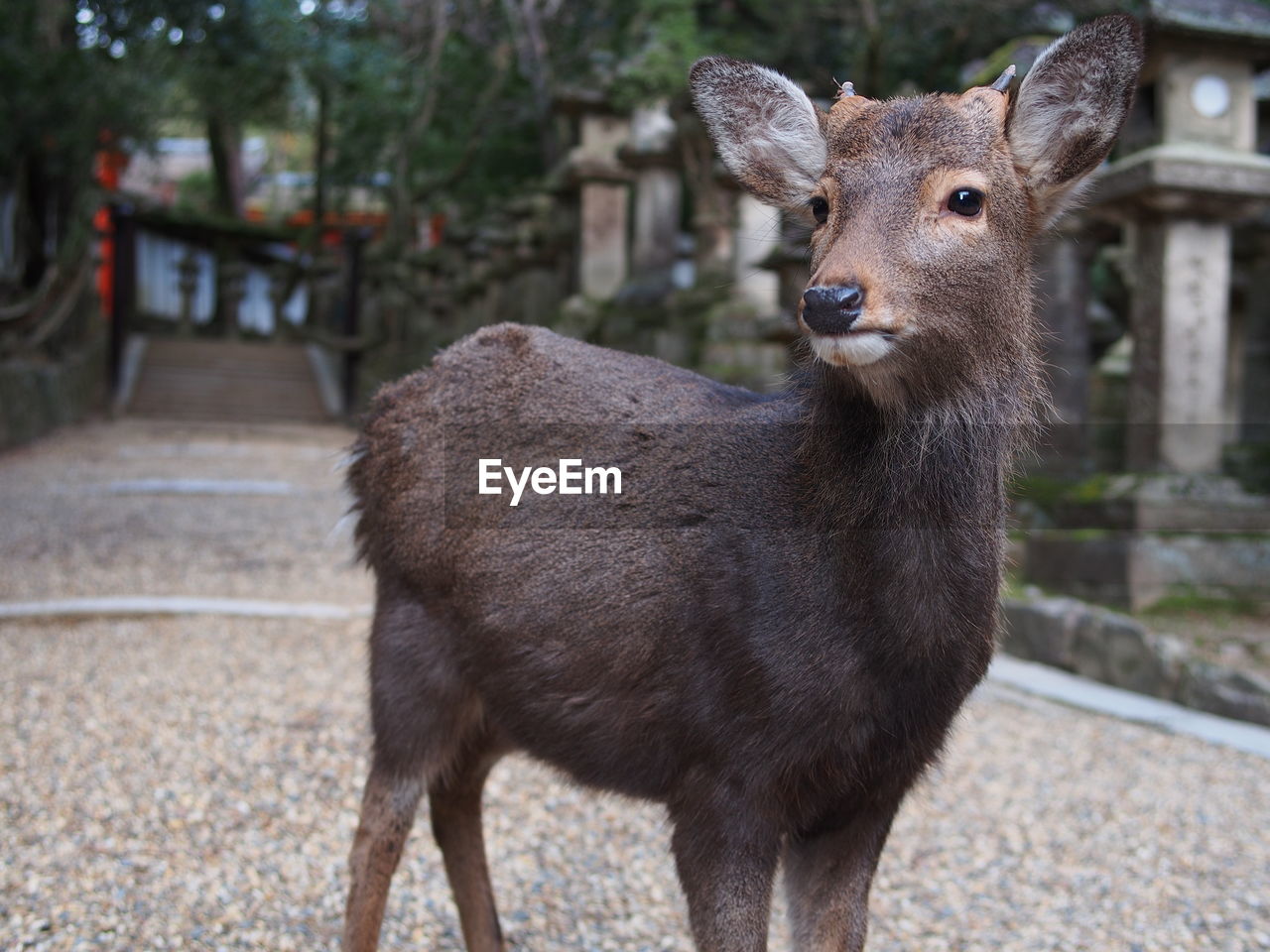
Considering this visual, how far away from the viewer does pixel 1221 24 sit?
22.0ft

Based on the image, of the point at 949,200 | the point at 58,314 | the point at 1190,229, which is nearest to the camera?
the point at 949,200

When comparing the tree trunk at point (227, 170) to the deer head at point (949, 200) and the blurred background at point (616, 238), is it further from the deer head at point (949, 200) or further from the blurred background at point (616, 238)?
the deer head at point (949, 200)

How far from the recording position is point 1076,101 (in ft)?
7.20

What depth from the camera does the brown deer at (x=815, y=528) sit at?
2090 millimetres

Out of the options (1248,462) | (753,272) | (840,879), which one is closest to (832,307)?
(840,879)

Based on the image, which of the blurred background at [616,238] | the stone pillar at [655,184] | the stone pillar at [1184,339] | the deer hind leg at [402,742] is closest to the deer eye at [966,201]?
the blurred background at [616,238]

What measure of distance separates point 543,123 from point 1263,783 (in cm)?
1306

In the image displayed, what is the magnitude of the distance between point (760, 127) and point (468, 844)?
187 cm

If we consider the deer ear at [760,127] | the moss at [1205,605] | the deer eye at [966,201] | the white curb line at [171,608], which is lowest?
the moss at [1205,605]

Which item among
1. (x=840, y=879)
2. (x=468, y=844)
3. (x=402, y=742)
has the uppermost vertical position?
(x=402, y=742)

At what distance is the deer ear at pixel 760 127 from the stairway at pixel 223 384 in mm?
17238

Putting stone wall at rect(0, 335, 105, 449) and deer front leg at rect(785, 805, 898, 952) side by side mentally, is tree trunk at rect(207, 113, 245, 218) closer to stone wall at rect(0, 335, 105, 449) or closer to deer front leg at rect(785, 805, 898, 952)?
stone wall at rect(0, 335, 105, 449)

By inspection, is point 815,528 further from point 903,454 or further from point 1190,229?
point 1190,229

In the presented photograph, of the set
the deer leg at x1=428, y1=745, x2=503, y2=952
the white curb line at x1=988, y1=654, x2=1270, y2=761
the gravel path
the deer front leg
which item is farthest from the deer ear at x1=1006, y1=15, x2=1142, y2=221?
the white curb line at x1=988, y1=654, x2=1270, y2=761
